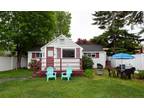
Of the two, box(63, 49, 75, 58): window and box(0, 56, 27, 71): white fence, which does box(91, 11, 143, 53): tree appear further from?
box(0, 56, 27, 71): white fence

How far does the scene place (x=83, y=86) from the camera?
13.7 m

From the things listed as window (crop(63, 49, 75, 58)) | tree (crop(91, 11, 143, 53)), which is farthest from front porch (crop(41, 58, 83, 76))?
tree (crop(91, 11, 143, 53))

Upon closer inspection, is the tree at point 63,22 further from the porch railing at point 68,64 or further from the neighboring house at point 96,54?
the porch railing at point 68,64

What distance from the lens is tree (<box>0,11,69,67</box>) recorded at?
27.1 m

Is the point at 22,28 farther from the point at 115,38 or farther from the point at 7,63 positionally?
the point at 115,38

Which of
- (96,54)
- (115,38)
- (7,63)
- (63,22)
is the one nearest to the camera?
(7,63)

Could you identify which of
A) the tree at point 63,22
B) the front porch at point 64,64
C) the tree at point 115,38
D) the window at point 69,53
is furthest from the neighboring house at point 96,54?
the tree at point 63,22

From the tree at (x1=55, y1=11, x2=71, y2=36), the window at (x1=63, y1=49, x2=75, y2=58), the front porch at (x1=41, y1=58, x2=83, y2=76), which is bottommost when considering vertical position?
the front porch at (x1=41, y1=58, x2=83, y2=76)

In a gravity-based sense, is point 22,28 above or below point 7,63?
above

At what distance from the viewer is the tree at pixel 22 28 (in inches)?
1068

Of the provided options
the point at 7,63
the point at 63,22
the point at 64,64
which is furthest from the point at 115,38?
the point at 64,64

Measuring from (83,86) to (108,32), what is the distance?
82.4 ft

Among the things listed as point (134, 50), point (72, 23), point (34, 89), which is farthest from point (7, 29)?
point (72, 23)

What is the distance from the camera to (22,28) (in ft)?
92.2
